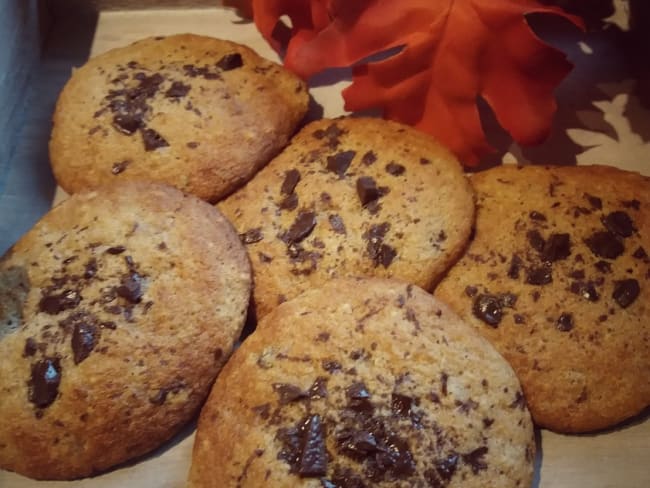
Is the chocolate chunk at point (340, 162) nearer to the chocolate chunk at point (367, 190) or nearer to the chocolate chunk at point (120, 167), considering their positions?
the chocolate chunk at point (367, 190)

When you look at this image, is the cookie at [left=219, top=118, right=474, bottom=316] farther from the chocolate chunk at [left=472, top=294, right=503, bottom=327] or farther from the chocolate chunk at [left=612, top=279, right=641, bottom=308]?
the chocolate chunk at [left=612, top=279, right=641, bottom=308]

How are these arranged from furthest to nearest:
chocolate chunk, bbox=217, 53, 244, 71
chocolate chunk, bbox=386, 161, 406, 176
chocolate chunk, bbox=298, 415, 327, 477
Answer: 1. chocolate chunk, bbox=217, 53, 244, 71
2. chocolate chunk, bbox=386, 161, 406, 176
3. chocolate chunk, bbox=298, 415, 327, 477

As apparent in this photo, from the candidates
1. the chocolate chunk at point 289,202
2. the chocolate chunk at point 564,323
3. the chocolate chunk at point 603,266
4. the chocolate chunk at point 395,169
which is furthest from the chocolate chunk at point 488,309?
the chocolate chunk at point 289,202

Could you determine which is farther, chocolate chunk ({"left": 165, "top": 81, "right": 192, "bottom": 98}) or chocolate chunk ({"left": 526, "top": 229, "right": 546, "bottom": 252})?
chocolate chunk ({"left": 165, "top": 81, "right": 192, "bottom": 98})

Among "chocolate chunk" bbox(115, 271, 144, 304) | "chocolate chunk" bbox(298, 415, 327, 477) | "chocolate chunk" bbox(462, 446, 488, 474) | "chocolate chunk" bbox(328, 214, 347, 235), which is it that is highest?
"chocolate chunk" bbox(328, 214, 347, 235)

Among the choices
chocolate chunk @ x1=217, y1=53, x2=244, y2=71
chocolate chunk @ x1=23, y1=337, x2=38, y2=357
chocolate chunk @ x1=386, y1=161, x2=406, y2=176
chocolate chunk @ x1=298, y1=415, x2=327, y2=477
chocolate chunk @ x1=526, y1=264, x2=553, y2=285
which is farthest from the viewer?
chocolate chunk @ x1=217, y1=53, x2=244, y2=71

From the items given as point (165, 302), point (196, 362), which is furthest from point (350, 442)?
point (165, 302)

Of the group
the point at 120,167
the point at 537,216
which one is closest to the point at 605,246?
the point at 537,216

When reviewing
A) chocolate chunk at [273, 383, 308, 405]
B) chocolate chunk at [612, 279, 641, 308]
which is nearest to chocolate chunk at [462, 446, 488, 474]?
chocolate chunk at [273, 383, 308, 405]

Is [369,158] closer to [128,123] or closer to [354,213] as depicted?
[354,213]
